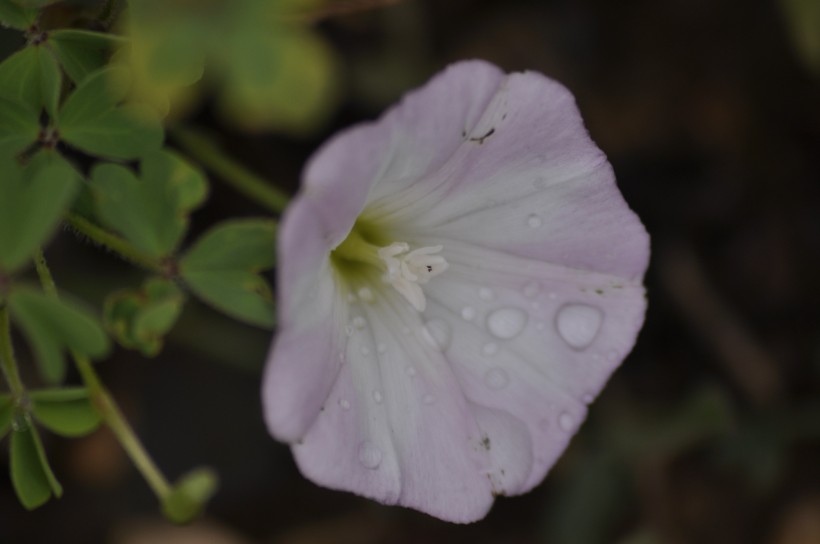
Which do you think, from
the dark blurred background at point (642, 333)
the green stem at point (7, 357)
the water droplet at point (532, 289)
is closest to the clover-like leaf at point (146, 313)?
the green stem at point (7, 357)

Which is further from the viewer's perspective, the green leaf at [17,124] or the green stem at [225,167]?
the green stem at [225,167]

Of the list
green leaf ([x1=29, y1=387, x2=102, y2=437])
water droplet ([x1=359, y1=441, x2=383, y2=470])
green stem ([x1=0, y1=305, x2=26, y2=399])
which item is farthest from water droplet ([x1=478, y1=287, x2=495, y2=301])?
green stem ([x1=0, y1=305, x2=26, y2=399])

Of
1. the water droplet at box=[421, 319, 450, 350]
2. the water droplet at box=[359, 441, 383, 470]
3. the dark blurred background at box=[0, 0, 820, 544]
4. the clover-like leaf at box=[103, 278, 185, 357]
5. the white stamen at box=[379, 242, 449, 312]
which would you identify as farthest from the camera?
the dark blurred background at box=[0, 0, 820, 544]

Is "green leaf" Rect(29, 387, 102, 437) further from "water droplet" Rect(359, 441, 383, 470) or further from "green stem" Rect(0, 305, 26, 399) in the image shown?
"water droplet" Rect(359, 441, 383, 470)

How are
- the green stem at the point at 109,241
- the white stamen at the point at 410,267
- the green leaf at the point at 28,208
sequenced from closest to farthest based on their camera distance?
the green leaf at the point at 28,208 < the green stem at the point at 109,241 < the white stamen at the point at 410,267

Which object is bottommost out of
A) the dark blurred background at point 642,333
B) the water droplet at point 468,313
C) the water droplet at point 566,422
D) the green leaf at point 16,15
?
the dark blurred background at point 642,333

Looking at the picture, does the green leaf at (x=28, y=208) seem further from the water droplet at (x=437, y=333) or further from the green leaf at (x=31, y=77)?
the water droplet at (x=437, y=333)
